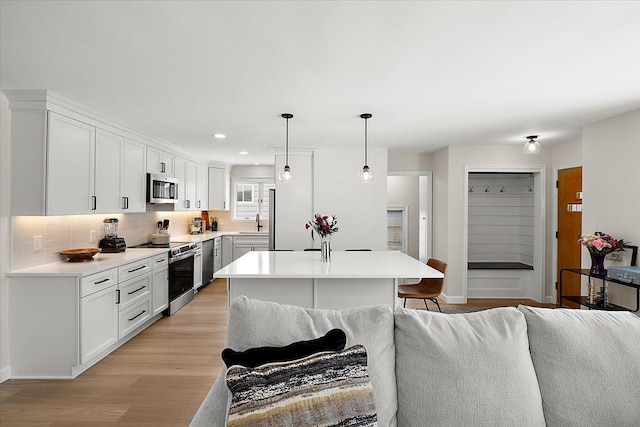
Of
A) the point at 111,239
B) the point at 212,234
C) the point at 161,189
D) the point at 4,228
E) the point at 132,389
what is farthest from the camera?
the point at 212,234

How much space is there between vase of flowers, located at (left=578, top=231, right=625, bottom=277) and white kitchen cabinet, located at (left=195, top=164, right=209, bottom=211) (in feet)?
19.6

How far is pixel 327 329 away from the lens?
151 cm

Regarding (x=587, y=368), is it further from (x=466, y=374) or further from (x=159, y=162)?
(x=159, y=162)

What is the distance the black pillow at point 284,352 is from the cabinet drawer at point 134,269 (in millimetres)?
2928

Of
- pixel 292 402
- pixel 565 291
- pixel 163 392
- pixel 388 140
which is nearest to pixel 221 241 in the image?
pixel 388 140

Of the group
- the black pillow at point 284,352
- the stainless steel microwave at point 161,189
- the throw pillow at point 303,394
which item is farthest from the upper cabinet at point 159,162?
the throw pillow at point 303,394

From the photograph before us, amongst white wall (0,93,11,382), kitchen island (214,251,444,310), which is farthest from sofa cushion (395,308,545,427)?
white wall (0,93,11,382)

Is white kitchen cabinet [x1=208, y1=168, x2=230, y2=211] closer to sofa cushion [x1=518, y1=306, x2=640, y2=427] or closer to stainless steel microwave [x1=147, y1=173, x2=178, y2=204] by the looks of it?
stainless steel microwave [x1=147, y1=173, x2=178, y2=204]

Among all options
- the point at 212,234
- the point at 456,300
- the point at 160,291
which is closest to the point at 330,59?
the point at 160,291

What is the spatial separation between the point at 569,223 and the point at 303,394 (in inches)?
214

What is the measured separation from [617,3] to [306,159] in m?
4.30

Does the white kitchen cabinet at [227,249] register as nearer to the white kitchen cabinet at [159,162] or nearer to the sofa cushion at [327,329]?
the white kitchen cabinet at [159,162]

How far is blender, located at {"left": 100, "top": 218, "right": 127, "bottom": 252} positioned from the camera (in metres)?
4.32

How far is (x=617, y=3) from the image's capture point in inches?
69.0
